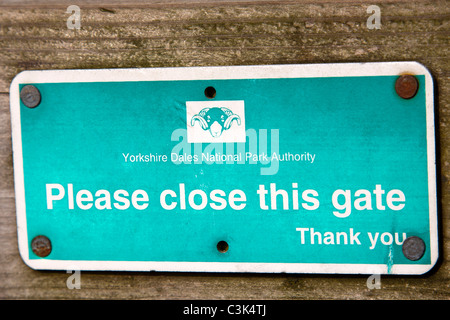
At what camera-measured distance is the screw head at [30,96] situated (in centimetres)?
77

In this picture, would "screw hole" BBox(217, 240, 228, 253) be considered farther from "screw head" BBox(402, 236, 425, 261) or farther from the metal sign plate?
"screw head" BBox(402, 236, 425, 261)

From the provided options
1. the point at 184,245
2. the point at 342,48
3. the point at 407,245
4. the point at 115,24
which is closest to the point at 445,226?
the point at 407,245

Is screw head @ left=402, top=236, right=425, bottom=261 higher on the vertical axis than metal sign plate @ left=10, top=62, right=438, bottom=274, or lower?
lower

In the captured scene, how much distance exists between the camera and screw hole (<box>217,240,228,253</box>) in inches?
29.5

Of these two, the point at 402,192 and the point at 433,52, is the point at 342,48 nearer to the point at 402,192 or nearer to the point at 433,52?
the point at 433,52

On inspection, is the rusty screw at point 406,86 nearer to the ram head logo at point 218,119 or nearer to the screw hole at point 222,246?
the ram head logo at point 218,119

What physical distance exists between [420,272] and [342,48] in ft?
1.40

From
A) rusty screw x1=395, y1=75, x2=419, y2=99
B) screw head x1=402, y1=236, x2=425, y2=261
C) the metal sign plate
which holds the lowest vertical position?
screw head x1=402, y1=236, x2=425, y2=261

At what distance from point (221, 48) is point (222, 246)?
1.21 ft

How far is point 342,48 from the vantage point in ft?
2.36

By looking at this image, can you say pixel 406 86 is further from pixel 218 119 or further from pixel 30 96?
pixel 30 96

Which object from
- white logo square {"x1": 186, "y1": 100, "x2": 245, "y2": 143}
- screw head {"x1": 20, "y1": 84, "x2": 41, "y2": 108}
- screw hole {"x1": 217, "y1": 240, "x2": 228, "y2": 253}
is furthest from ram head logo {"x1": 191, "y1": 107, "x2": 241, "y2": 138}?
screw head {"x1": 20, "y1": 84, "x2": 41, "y2": 108}

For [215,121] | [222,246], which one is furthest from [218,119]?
[222,246]

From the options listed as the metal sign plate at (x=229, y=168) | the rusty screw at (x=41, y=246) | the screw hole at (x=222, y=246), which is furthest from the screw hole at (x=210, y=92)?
the rusty screw at (x=41, y=246)
